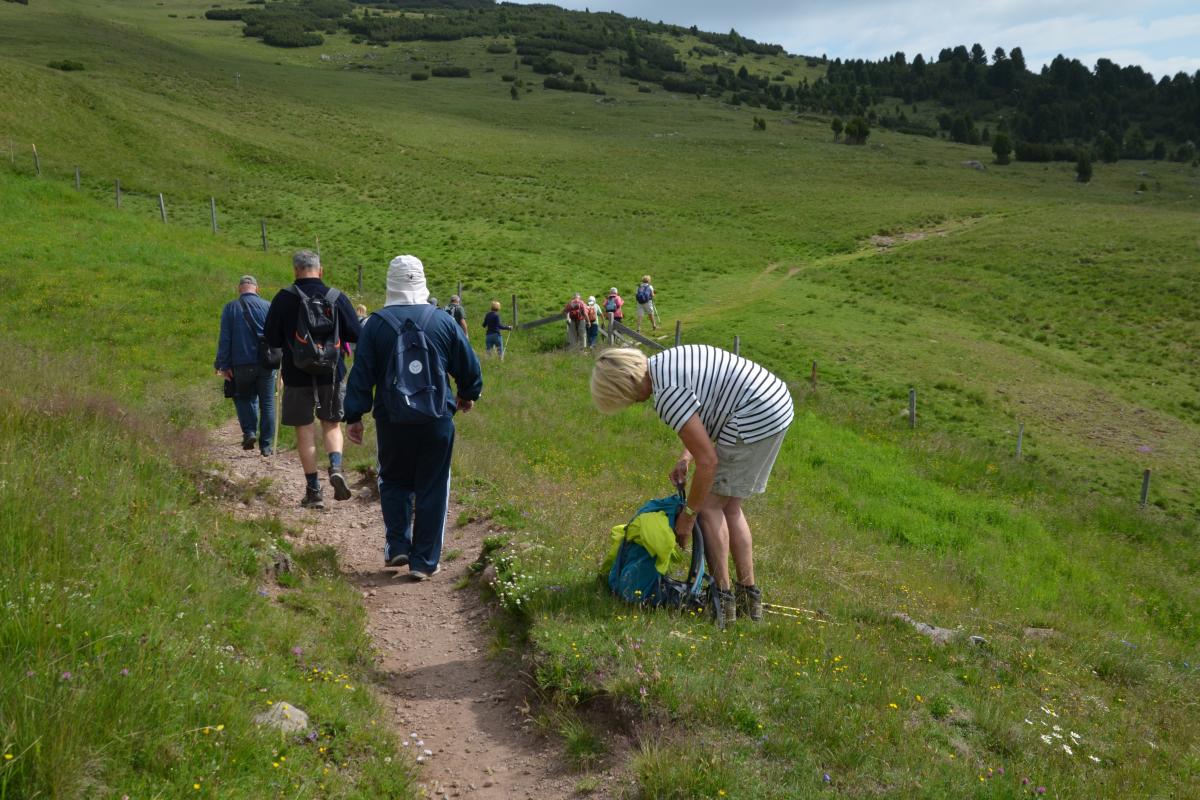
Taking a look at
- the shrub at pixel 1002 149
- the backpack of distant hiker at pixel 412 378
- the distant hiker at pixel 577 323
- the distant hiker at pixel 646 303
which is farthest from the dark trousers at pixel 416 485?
the shrub at pixel 1002 149

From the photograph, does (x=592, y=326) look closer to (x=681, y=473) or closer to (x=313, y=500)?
(x=313, y=500)

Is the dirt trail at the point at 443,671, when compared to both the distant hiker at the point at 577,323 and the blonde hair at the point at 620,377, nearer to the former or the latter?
the blonde hair at the point at 620,377

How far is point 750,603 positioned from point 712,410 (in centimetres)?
156

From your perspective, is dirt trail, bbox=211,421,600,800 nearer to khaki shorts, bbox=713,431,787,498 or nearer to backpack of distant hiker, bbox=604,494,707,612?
backpack of distant hiker, bbox=604,494,707,612

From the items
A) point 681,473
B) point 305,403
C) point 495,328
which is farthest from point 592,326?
point 681,473

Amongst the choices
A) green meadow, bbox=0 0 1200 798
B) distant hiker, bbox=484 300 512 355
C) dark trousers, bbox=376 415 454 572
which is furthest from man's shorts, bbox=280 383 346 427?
distant hiker, bbox=484 300 512 355

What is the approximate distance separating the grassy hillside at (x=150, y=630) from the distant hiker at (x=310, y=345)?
35.2 inches

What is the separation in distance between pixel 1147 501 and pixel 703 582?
718 inches

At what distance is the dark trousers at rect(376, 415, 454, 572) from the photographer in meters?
6.43

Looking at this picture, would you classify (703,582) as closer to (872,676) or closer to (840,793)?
(872,676)

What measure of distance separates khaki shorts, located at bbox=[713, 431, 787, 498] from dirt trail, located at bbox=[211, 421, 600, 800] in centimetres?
178

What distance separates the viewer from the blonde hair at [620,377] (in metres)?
5.24

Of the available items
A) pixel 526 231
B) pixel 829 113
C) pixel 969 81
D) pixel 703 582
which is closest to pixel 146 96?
pixel 526 231

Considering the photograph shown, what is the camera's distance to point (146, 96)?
185 feet
